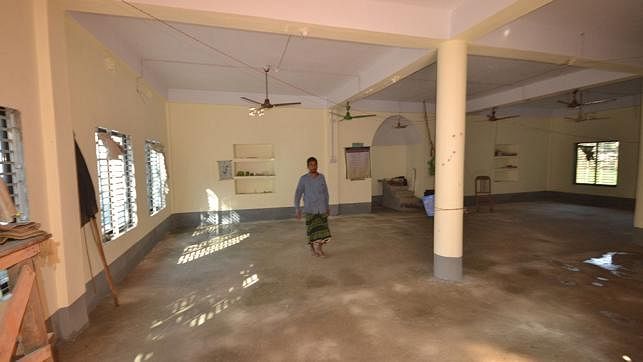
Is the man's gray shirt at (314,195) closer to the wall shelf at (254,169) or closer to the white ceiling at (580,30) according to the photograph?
the white ceiling at (580,30)

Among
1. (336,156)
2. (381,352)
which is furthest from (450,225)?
(336,156)

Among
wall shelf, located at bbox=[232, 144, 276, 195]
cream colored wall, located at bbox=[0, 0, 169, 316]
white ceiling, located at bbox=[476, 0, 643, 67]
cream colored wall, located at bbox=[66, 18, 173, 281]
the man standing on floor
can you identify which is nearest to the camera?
cream colored wall, located at bbox=[0, 0, 169, 316]

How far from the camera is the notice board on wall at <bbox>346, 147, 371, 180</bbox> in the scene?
8.66 metres

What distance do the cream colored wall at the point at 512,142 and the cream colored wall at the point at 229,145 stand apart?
5195mm

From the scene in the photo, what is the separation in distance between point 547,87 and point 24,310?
353 inches

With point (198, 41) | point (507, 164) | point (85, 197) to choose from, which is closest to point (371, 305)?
point (85, 197)

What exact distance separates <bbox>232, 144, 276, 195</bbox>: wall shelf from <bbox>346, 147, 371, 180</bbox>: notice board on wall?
2.17 meters

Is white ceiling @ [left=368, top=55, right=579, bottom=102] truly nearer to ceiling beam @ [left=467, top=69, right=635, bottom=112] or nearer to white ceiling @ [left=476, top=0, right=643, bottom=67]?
ceiling beam @ [left=467, top=69, right=635, bottom=112]

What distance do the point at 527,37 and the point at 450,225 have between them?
2.70m

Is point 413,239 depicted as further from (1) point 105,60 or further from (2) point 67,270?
(1) point 105,60

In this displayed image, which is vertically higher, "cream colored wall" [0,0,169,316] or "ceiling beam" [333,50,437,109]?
"ceiling beam" [333,50,437,109]

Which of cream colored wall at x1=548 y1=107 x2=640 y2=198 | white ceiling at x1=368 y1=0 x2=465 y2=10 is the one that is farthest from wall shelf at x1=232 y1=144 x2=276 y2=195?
cream colored wall at x1=548 y1=107 x2=640 y2=198

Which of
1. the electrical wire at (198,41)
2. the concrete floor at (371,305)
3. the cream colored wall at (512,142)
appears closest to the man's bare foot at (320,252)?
the concrete floor at (371,305)

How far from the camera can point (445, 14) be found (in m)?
3.70
